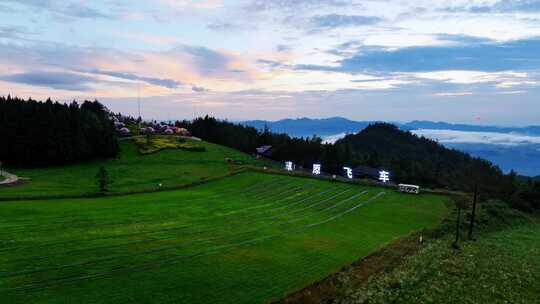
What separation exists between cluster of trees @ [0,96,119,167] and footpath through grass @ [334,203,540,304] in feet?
212

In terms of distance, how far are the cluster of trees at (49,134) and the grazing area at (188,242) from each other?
1272 inches

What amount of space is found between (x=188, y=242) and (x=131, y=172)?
41.0 meters

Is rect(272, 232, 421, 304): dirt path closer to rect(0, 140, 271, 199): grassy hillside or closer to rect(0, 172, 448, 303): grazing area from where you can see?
rect(0, 172, 448, 303): grazing area

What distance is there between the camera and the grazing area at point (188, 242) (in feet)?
68.6

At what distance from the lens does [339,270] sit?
26.0 metres

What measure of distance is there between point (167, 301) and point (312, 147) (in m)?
88.7

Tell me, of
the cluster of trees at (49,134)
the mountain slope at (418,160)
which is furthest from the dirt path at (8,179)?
the mountain slope at (418,160)

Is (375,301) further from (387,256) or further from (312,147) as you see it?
(312,147)

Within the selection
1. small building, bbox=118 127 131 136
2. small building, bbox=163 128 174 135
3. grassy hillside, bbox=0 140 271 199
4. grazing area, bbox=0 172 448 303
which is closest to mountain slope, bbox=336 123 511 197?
grazing area, bbox=0 172 448 303

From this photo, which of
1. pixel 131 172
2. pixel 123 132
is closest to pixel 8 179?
pixel 131 172

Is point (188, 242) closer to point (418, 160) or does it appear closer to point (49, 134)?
point (49, 134)

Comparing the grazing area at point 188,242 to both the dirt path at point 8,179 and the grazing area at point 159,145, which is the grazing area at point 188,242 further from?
the grazing area at point 159,145

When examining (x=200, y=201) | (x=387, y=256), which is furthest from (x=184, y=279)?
(x=200, y=201)

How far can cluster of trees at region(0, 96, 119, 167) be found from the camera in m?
70.8
